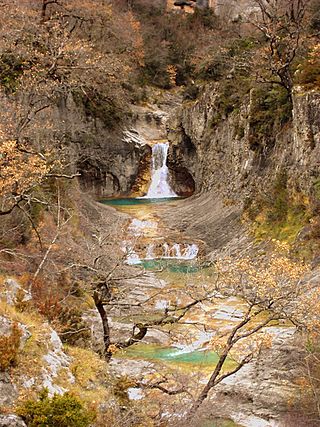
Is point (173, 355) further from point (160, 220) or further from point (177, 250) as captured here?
point (160, 220)

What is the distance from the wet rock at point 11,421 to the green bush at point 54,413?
0.35 feet

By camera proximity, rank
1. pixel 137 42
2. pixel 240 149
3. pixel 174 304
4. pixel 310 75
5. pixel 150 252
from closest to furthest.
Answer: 1. pixel 174 304
2. pixel 310 75
3. pixel 150 252
4. pixel 240 149
5. pixel 137 42

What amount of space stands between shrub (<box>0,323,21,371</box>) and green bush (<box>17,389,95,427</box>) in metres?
1.05

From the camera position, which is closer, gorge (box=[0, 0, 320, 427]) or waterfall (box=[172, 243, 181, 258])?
gorge (box=[0, 0, 320, 427])

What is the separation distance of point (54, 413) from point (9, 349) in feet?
5.68

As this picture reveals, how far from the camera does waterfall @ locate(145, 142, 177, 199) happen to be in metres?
45.7

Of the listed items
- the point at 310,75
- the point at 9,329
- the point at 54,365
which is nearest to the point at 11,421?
the point at 9,329

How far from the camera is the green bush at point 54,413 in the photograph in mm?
7105

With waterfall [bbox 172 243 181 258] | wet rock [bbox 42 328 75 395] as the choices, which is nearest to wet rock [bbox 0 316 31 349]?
wet rock [bbox 42 328 75 395]

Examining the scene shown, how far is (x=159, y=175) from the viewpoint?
152 feet

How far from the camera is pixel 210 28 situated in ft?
201

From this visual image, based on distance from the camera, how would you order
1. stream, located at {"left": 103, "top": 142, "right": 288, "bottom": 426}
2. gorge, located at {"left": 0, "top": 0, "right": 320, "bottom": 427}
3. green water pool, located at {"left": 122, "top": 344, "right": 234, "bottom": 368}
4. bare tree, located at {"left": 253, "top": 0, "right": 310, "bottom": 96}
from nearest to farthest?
gorge, located at {"left": 0, "top": 0, "right": 320, "bottom": 427} → stream, located at {"left": 103, "top": 142, "right": 288, "bottom": 426} → green water pool, located at {"left": 122, "top": 344, "right": 234, "bottom": 368} → bare tree, located at {"left": 253, "top": 0, "right": 310, "bottom": 96}

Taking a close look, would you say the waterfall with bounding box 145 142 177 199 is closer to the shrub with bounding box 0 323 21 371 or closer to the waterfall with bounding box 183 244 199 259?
the waterfall with bounding box 183 244 199 259

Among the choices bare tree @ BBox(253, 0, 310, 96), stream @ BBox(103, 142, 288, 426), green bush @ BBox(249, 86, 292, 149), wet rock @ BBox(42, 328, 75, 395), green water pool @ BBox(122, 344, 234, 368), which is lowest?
green water pool @ BBox(122, 344, 234, 368)
